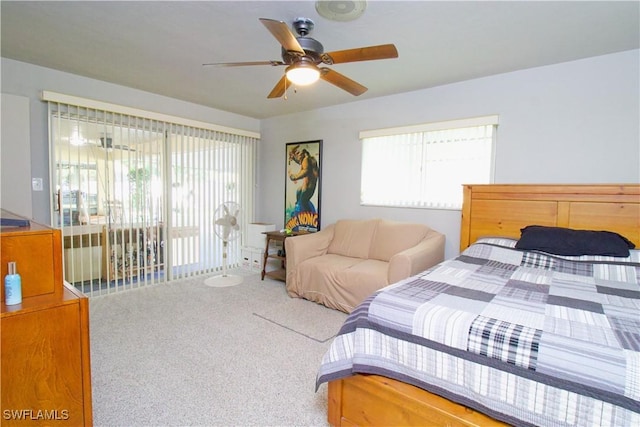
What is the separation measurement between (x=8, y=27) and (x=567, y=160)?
4526 mm

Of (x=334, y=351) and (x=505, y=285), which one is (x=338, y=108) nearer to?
(x=505, y=285)

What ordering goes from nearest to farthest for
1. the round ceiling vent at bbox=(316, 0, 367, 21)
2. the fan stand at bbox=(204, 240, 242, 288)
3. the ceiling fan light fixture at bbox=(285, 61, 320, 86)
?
the round ceiling vent at bbox=(316, 0, 367, 21) → the ceiling fan light fixture at bbox=(285, 61, 320, 86) → the fan stand at bbox=(204, 240, 242, 288)

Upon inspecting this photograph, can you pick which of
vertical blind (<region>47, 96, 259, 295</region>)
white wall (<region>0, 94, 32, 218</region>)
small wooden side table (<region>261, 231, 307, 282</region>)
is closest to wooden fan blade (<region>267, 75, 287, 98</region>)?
small wooden side table (<region>261, 231, 307, 282</region>)

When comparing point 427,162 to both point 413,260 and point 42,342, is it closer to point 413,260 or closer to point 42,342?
point 413,260

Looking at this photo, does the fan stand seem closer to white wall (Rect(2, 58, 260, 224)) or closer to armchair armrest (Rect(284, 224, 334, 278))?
armchair armrest (Rect(284, 224, 334, 278))

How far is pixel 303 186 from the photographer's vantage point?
177 inches

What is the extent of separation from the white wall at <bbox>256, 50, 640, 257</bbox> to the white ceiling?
16cm

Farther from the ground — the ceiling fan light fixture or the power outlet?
the ceiling fan light fixture

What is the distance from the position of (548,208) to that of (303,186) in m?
2.91

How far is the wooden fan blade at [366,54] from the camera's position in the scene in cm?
171

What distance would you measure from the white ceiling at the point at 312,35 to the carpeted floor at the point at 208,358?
2325 millimetres

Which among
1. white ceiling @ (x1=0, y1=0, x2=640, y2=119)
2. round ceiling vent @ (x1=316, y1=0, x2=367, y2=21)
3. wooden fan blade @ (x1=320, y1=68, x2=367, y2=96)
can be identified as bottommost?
wooden fan blade @ (x1=320, y1=68, x2=367, y2=96)

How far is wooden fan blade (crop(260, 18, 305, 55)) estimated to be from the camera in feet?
4.72

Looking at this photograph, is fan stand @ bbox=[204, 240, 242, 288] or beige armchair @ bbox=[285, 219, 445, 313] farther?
fan stand @ bbox=[204, 240, 242, 288]
